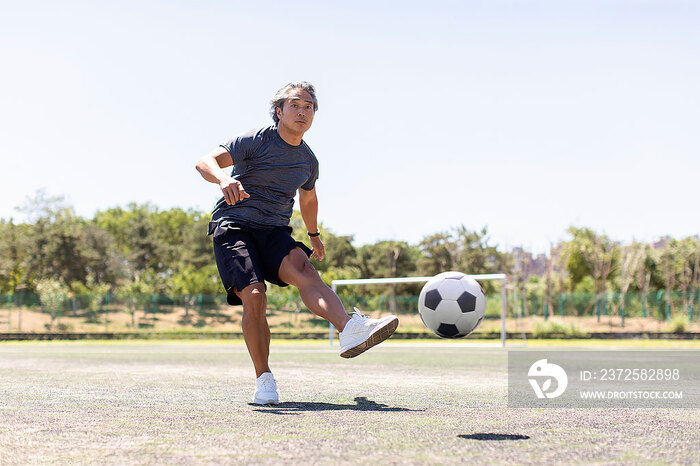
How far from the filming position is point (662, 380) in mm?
7180

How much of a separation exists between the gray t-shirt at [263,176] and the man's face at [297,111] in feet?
0.46

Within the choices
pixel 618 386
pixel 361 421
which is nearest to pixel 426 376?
pixel 618 386

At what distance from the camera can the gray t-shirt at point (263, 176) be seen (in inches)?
187

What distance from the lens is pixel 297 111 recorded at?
4.74 meters

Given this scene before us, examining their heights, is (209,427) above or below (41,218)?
below

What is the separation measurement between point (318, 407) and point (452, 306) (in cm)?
121

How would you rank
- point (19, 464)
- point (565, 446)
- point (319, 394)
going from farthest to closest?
point (319, 394), point (565, 446), point (19, 464)

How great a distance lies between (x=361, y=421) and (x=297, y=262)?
1.33 m

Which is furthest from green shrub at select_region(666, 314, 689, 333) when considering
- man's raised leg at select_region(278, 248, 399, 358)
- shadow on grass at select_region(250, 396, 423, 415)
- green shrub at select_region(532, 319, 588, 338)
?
man's raised leg at select_region(278, 248, 399, 358)

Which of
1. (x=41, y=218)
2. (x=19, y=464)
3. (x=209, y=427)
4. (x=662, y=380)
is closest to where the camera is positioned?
(x=19, y=464)

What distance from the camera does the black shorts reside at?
4559mm

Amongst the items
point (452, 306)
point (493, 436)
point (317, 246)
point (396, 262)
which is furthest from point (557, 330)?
point (493, 436)

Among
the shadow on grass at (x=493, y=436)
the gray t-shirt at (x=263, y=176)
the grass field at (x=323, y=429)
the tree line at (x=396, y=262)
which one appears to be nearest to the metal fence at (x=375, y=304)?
the tree line at (x=396, y=262)

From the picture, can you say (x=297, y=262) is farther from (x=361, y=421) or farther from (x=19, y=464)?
(x=19, y=464)
